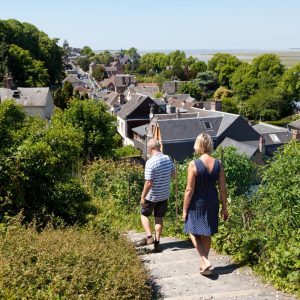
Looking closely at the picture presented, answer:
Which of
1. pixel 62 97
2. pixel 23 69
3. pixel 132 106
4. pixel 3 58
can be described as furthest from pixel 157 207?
pixel 23 69

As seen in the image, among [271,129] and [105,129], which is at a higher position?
[105,129]

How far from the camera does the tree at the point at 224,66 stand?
102m

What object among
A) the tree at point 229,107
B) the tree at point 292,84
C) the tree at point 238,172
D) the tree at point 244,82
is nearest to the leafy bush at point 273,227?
the tree at point 238,172

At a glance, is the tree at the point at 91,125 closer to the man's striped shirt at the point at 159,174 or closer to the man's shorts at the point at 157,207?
the man's shorts at the point at 157,207

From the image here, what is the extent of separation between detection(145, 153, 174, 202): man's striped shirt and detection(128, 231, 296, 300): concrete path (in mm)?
800

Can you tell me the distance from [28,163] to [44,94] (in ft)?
150

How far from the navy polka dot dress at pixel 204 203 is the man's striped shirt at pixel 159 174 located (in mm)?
998

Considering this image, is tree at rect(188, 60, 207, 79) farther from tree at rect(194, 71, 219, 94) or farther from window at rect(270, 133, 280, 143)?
window at rect(270, 133, 280, 143)

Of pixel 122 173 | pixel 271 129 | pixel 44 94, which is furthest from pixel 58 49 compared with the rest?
pixel 122 173

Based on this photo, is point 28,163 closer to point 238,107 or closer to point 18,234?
point 18,234

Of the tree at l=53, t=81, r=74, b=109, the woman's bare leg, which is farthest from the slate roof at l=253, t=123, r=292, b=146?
the woman's bare leg

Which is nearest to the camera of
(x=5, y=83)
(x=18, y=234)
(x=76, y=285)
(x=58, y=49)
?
(x=76, y=285)

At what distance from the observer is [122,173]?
10664 millimetres

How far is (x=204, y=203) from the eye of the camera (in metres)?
5.37
